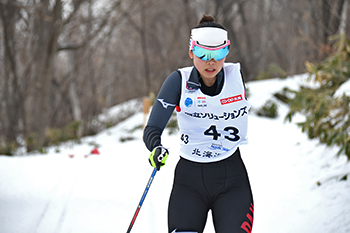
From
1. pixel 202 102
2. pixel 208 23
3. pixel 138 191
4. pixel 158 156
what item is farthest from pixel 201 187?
pixel 138 191

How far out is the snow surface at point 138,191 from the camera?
3.72 m

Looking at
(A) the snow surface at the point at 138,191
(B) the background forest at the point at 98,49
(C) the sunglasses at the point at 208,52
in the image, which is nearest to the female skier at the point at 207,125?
(C) the sunglasses at the point at 208,52

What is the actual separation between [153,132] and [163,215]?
218cm

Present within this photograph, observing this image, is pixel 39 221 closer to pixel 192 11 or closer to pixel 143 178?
pixel 143 178

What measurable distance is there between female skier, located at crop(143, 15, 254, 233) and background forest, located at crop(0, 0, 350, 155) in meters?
4.39

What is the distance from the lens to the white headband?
219 centimetres

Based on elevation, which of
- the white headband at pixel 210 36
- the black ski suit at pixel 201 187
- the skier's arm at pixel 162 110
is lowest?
the black ski suit at pixel 201 187

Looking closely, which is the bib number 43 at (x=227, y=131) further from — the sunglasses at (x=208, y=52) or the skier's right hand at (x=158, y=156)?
the sunglasses at (x=208, y=52)

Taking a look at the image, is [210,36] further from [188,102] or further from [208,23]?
[188,102]

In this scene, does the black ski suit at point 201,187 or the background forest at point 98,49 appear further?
the background forest at point 98,49

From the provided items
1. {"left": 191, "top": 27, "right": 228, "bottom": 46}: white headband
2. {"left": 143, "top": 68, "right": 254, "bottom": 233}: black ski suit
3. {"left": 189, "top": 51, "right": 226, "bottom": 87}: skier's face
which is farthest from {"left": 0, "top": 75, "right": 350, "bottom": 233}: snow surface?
{"left": 191, "top": 27, "right": 228, "bottom": 46}: white headband

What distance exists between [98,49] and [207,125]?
14.8 meters

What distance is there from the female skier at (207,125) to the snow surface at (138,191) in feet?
5.68

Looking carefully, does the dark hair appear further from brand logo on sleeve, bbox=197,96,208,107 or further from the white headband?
brand logo on sleeve, bbox=197,96,208,107
